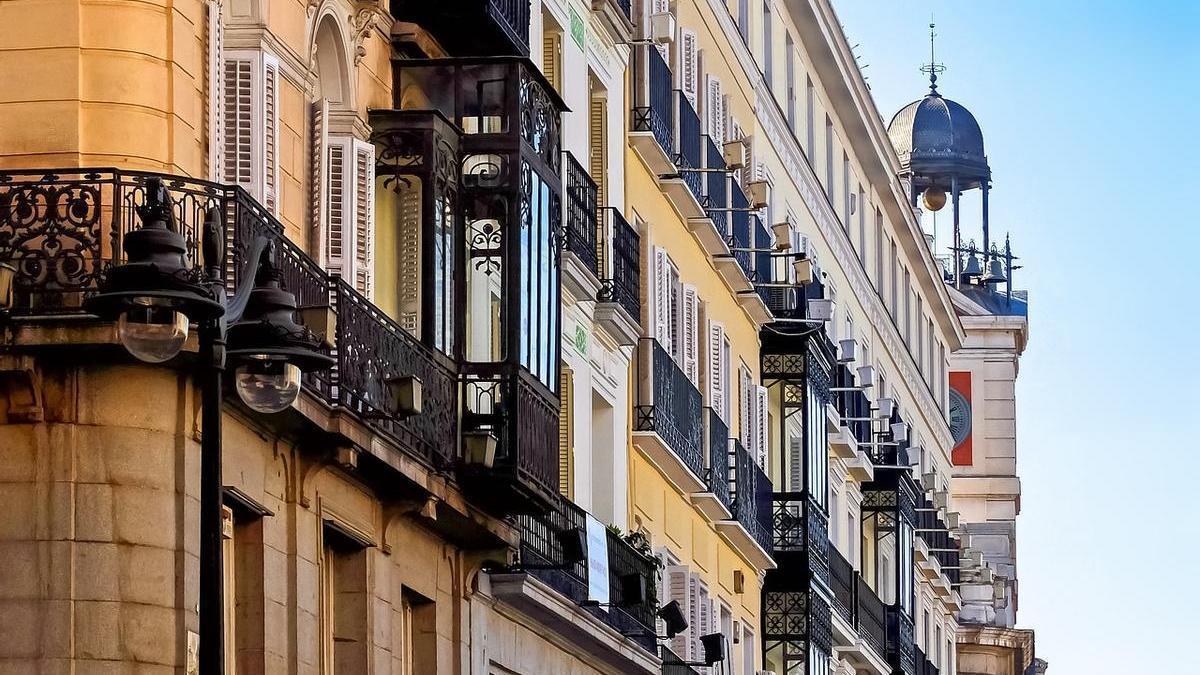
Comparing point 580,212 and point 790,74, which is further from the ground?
point 790,74

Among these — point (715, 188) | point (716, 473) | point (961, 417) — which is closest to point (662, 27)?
point (715, 188)

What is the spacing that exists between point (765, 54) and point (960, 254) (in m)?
56.5

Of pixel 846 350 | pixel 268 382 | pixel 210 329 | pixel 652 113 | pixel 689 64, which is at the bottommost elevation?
pixel 268 382

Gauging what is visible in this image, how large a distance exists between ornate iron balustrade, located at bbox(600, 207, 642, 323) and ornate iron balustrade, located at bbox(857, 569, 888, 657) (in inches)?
818

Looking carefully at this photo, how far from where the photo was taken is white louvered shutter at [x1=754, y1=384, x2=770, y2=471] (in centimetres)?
4956

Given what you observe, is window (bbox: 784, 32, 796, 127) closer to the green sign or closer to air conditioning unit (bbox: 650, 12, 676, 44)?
air conditioning unit (bbox: 650, 12, 676, 44)

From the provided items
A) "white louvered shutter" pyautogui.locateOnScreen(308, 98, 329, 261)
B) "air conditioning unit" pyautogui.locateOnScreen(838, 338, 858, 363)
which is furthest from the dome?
"white louvered shutter" pyautogui.locateOnScreen(308, 98, 329, 261)

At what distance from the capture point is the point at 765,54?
5334 centimetres

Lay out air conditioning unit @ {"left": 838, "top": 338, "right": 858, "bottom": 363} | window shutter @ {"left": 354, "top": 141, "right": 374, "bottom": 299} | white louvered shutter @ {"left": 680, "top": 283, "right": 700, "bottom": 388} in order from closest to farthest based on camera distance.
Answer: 1. window shutter @ {"left": 354, "top": 141, "right": 374, "bottom": 299}
2. white louvered shutter @ {"left": 680, "top": 283, "right": 700, "bottom": 388}
3. air conditioning unit @ {"left": 838, "top": 338, "right": 858, "bottom": 363}

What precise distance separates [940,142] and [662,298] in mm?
67483

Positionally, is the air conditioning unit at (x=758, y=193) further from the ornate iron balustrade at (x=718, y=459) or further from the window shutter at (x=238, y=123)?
the window shutter at (x=238, y=123)

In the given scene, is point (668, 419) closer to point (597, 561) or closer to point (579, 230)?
point (579, 230)

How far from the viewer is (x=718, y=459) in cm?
4462

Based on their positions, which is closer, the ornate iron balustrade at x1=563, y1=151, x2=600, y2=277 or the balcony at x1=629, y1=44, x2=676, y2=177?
the ornate iron balustrade at x1=563, y1=151, x2=600, y2=277
